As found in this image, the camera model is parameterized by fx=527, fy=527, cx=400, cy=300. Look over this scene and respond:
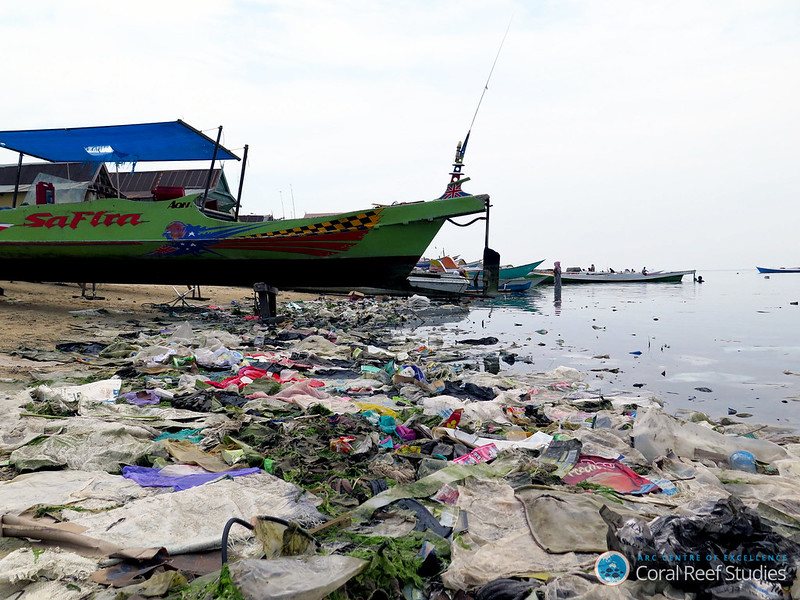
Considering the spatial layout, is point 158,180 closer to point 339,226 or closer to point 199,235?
point 199,235

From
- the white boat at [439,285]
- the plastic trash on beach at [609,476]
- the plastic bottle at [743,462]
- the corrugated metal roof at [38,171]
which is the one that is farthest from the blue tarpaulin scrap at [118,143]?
A: the corrugated metal roof at [38,171]

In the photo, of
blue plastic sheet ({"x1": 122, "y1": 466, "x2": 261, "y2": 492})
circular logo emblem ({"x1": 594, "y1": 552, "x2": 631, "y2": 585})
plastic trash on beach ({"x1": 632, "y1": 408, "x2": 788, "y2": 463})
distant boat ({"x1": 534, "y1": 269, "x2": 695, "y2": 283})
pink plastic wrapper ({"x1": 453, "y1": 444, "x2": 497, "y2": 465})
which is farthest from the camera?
distant boat ({"x1": 534, "y1": 269, "x2": 695, "y2": 283})

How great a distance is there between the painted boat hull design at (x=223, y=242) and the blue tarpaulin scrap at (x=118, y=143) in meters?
1.10

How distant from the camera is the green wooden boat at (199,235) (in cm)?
1073

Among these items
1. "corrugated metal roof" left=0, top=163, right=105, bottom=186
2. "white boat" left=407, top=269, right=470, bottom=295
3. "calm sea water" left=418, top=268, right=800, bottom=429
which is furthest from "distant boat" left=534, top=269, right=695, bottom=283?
"corrugated metal roof" left=0, top=163, right=105, bottom=186

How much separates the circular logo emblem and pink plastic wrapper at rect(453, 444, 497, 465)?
1368 millimetres

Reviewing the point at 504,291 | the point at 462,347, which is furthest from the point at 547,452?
the point at 504,291

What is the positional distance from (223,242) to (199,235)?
0.52 m

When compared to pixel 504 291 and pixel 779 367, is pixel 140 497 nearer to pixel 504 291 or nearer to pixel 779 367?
pixel 779 367

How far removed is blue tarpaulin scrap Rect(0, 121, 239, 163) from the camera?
394 inches

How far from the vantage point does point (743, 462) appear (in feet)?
11.3

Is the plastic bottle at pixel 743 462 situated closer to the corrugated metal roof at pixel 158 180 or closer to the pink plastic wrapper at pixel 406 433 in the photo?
the pink plastic wrapper at pixel 406 433

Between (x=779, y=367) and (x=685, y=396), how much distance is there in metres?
3.32

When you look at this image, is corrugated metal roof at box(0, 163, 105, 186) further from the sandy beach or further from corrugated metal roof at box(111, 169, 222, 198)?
the sandy beach
